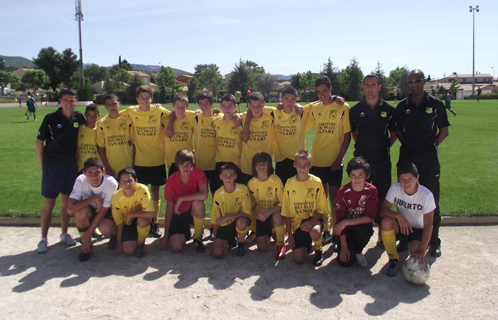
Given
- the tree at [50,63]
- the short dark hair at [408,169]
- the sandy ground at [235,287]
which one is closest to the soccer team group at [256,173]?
the short dark hair at [408,169]

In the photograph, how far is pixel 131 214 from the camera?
4547mm

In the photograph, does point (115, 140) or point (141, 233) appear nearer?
point (141, 233)

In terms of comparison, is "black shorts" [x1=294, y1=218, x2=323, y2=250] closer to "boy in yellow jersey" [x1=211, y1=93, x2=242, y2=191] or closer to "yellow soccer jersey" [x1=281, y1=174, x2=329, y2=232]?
"yellow soccer jersey" [x1=281, y1=174, x2=329, y2=232]

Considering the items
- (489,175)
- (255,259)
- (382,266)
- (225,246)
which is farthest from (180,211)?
(489,175)

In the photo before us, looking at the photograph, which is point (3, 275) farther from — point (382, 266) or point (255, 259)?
point (382, 266)

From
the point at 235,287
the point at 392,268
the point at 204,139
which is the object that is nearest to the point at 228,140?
the point at 204,139

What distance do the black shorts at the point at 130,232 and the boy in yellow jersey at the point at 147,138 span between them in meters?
0.64

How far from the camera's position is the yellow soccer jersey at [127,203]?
183 inches

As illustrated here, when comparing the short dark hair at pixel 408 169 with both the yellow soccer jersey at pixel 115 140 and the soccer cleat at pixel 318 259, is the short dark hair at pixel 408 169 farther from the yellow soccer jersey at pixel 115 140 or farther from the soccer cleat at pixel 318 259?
the yellow soccer jersey at pixel 115 140

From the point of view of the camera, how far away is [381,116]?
4594 millimetres

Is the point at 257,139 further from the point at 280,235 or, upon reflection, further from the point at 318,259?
the point at 318,259

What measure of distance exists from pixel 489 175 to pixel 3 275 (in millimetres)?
9093

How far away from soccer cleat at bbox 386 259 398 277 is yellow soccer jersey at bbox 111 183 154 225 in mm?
2995

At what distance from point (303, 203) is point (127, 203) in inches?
91.3
